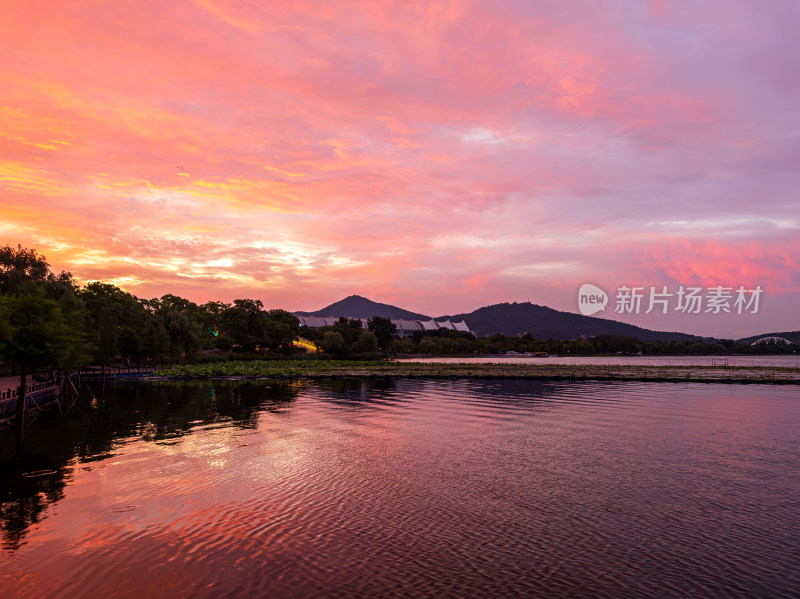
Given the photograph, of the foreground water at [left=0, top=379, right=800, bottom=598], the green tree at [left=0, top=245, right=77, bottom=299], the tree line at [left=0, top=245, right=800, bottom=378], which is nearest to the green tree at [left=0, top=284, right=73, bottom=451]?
the tree line at [left=0, top=245, right=800, bottom=378]

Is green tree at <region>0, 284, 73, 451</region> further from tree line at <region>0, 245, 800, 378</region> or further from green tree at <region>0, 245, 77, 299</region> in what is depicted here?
green tree at <region>0, 245, 77, 299</region>

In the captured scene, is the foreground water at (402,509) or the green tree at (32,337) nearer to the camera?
the foreground water at (402,509)

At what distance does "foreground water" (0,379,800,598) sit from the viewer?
15938mm

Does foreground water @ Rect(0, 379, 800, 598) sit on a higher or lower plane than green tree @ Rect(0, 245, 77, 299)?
lower

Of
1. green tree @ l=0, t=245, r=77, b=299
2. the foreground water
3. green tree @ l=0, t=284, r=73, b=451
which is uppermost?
green tree @ l=0, t=245, r=77, b=299

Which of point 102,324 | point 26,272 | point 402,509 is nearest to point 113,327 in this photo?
point 102,324

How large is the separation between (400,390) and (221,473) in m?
57.7

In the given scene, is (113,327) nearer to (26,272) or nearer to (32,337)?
(26,272)

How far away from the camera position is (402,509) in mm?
22609

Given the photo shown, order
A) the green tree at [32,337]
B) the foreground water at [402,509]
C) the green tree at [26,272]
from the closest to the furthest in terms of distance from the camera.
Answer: the foreground water at [402,509]
the green tree at [32,337]
the green tree at [26,272]

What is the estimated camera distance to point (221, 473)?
92.5ft

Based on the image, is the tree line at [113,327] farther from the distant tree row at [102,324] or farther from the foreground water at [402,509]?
the foreground water at [402,509]

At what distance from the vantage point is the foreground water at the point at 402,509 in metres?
15.9

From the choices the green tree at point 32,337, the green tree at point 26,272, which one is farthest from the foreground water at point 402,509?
the green tree at point 26,272
